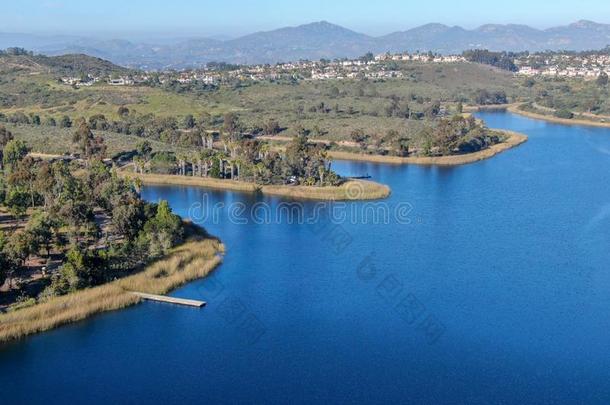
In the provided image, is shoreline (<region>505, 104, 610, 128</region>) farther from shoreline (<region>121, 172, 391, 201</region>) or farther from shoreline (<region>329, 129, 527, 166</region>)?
shoreline (<region>121, 172, 391, 201</region>)

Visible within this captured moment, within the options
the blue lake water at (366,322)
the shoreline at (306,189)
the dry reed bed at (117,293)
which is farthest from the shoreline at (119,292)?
the shoreline at (306,189)

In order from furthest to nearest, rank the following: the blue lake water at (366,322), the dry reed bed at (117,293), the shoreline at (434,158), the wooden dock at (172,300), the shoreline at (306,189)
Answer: the shoreline at (434,158) → the shoreline at (306,189) → the wooden dock at (172,300) → the dry reed bed at (117,293) → the blue lake water at (366,322)

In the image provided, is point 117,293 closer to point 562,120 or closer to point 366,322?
point 366,322

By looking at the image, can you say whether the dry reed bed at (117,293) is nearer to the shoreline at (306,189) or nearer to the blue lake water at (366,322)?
the blue lake water at (366,322)

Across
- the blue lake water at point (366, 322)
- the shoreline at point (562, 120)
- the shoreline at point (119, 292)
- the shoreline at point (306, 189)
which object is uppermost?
the shoreline at point (562, 120)

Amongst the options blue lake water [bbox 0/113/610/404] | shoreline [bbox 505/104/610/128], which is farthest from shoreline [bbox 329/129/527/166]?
shoreline [bbox 505/104/610/128]

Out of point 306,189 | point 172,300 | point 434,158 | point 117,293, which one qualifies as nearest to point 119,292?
point 117,293

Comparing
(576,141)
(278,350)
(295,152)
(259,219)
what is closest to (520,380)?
(278,350)
